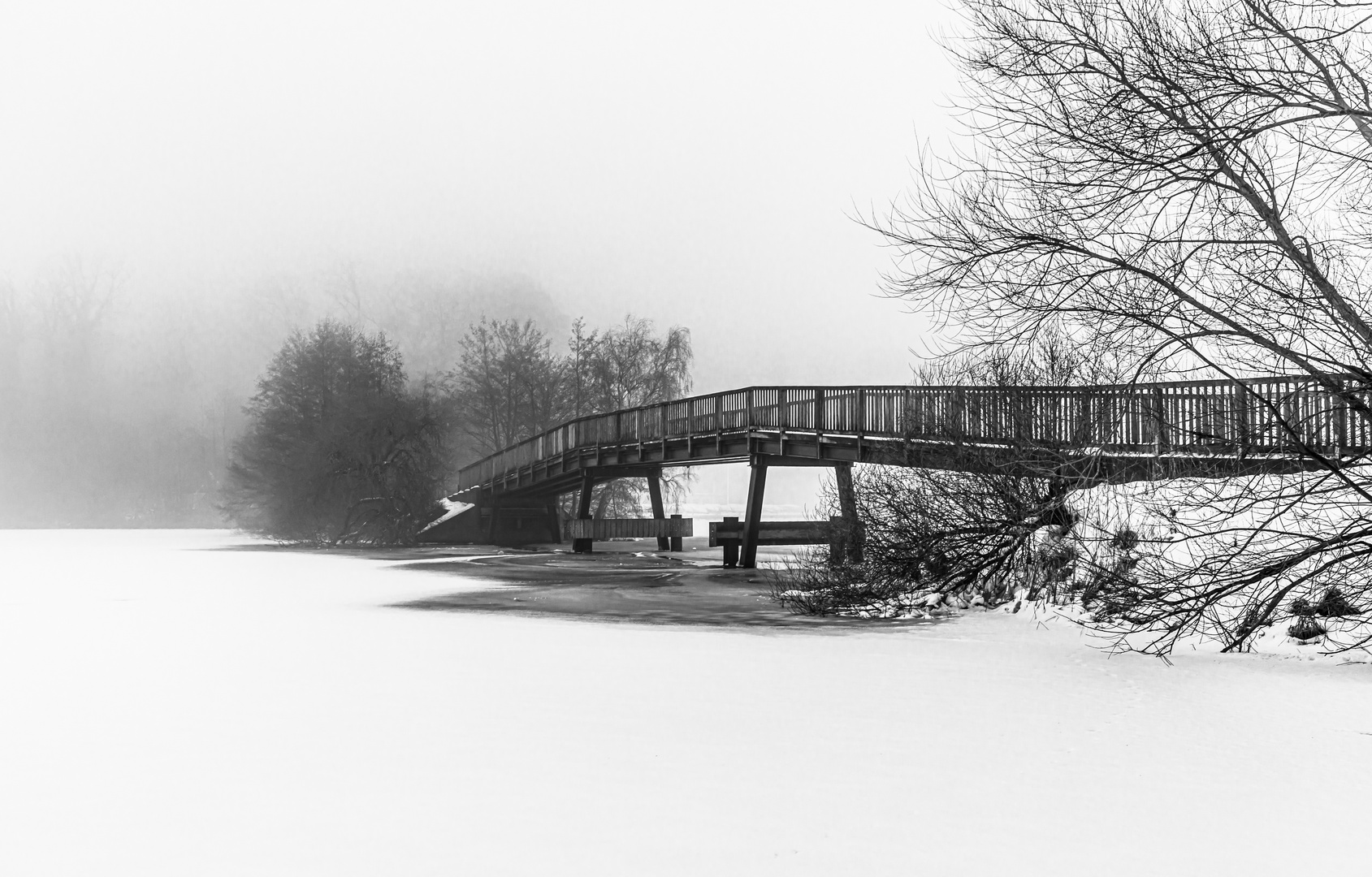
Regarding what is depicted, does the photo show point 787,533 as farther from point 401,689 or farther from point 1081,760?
point 1081,760

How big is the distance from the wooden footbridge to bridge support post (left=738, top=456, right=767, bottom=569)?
5 centimetres

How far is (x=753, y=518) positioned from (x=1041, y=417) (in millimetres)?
13843

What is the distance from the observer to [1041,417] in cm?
1758

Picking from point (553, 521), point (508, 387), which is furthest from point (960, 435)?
point (508, 387)

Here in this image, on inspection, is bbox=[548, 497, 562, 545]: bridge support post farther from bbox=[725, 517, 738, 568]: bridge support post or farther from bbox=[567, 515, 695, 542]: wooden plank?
bbox=[725, 517, 738, 568]: bridge support post

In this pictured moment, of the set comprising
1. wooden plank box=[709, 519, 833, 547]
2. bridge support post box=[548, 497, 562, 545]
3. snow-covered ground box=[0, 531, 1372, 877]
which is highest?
bridge support post box=[548, 497, 562, 545]

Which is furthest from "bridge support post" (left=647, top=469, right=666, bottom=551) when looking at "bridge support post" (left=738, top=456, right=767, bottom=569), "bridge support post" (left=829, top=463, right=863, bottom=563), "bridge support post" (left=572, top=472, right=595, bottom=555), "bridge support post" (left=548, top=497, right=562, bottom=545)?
"bridge support post" (left=829, top=463, right=863, bottom=563)

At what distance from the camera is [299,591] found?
71.5 feet

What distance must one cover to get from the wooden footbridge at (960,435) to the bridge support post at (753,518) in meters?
0.05

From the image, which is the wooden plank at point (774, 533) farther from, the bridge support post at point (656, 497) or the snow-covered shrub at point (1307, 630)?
the snow-covered shrub at point (1307, 630)

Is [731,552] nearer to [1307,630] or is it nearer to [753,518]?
[753,518]

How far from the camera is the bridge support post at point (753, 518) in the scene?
30.3 m

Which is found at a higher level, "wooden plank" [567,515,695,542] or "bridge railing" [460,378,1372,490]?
"bridge railing" [460,378,1372,490]

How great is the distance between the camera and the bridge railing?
36.5ft
